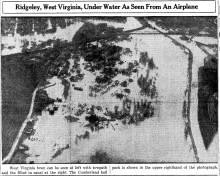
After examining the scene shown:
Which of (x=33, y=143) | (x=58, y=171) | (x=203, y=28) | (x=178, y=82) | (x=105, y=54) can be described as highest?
(x=203, y=28)

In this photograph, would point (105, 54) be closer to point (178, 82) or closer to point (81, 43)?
point (81, 43)

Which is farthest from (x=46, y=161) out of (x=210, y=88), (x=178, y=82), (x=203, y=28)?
(x=203, y=28)

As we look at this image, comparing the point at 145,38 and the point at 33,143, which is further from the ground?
the point at 145,38

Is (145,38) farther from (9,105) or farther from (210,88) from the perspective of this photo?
(9,105)
